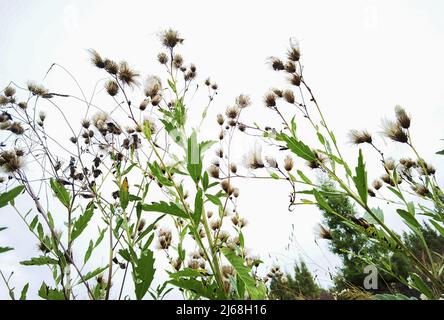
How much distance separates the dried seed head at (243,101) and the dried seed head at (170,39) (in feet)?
1.98

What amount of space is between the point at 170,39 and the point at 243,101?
27.8 inches

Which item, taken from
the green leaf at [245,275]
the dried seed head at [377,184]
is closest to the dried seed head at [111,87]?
the green leaf at [245,275]

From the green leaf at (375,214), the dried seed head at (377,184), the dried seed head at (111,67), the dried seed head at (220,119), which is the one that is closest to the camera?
the green leaf at (375,214)

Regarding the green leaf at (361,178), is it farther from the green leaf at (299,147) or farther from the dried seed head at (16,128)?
the dried seed head at (16,128)

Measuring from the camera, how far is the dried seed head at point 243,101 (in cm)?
243

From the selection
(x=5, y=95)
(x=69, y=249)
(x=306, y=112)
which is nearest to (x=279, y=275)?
(x=306, y=112)

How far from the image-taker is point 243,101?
244 centimetres

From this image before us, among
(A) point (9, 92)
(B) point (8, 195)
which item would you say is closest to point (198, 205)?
(B) point (8, 195)

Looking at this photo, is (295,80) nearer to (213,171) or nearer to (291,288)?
(213,171)

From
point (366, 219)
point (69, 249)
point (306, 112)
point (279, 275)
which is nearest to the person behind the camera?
point (69, 249)

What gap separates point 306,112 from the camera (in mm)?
1955
